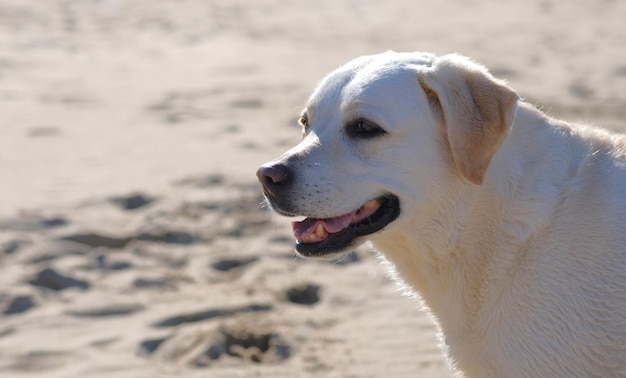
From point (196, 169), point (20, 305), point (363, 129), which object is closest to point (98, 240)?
point (20, 305)

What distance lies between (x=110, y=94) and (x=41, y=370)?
5.78m

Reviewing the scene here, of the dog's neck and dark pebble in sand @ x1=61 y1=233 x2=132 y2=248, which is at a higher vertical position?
the dog's neck

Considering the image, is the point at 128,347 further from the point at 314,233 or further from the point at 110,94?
the point at 110,94

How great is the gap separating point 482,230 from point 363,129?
0.64 meters

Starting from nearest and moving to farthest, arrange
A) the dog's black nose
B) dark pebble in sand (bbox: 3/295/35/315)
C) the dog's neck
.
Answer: the dog's neck
the dog's black nose
dark pebble in sand (bbox: 3/295/35/315)

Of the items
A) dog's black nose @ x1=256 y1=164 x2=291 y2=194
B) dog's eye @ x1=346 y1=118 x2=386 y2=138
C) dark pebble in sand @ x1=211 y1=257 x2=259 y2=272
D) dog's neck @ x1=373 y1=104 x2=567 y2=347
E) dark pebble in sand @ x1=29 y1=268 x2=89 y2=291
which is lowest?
dark pebble in sand @ x1=211 y1=257 x2=259 y2=272

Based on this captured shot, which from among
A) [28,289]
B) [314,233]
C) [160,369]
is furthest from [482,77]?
[28,289]

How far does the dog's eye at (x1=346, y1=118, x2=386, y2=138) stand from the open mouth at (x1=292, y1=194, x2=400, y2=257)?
261mm

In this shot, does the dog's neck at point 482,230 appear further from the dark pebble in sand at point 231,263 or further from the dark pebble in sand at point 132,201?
the dark pebble in sand at point 132,201

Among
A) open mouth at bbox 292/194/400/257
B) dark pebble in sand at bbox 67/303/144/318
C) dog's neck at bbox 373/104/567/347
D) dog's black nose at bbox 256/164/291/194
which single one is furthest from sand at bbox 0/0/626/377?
dog's black nose at bbox 256/164/291/194

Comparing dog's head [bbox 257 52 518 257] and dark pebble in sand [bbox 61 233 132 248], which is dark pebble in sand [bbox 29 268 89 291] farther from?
dog's head [bbox 257 52 518 257]

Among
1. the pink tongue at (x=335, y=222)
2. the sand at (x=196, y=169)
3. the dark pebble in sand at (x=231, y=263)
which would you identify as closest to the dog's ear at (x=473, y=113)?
the pink tongue at (x=335, y=222)

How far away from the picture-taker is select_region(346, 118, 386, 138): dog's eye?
432 cm

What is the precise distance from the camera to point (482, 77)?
13.8ft
